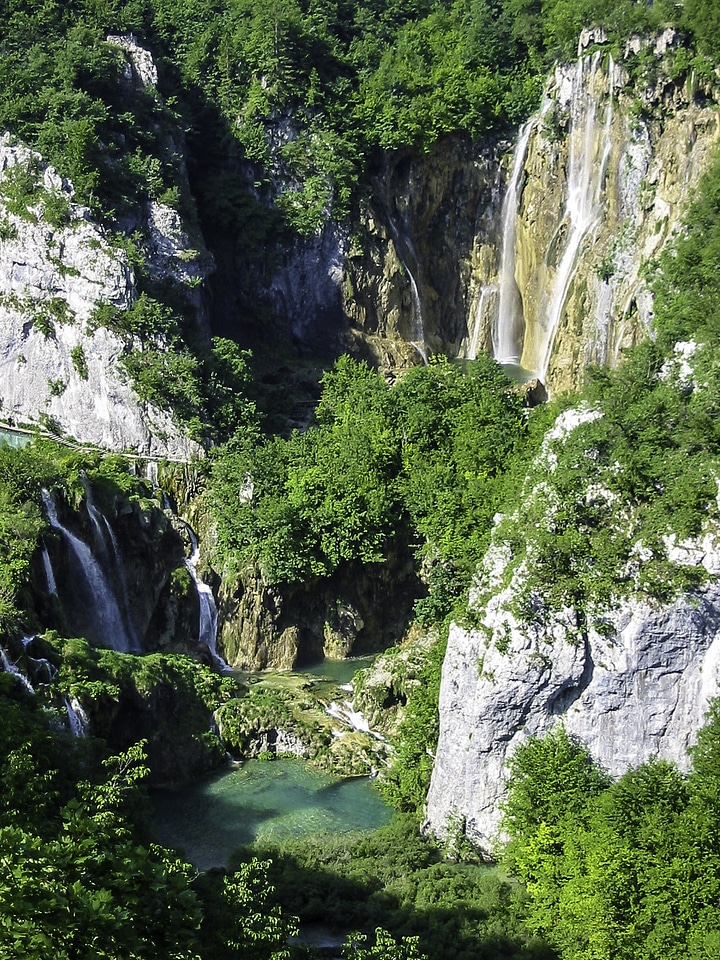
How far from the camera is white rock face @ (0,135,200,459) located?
32344 mm

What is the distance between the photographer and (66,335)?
1289 inches

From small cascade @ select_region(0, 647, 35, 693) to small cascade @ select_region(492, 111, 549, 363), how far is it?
25.9 m

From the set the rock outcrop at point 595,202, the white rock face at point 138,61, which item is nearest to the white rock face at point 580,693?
the rock outcrop at point 595,202

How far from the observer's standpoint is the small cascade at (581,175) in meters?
36.8

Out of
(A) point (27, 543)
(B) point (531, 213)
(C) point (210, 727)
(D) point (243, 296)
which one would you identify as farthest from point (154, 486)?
(B) point (531, 213)

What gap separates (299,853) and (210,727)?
18.0 feet

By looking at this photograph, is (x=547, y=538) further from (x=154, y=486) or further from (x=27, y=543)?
(x=154, y=486)

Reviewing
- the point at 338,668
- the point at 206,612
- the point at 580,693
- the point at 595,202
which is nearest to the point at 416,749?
the point at 580,693

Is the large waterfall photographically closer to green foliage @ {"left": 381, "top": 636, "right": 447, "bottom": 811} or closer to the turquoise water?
the turquoise water

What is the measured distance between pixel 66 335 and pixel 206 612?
995 centimetres

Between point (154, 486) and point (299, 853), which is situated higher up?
point (154, 486)

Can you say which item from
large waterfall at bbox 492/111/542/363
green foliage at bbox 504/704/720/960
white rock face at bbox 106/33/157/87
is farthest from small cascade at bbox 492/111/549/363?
green foliage at bbox 504/704/720/960

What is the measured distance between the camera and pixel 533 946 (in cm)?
1662

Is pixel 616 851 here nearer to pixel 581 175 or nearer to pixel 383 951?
pixel 383 951
